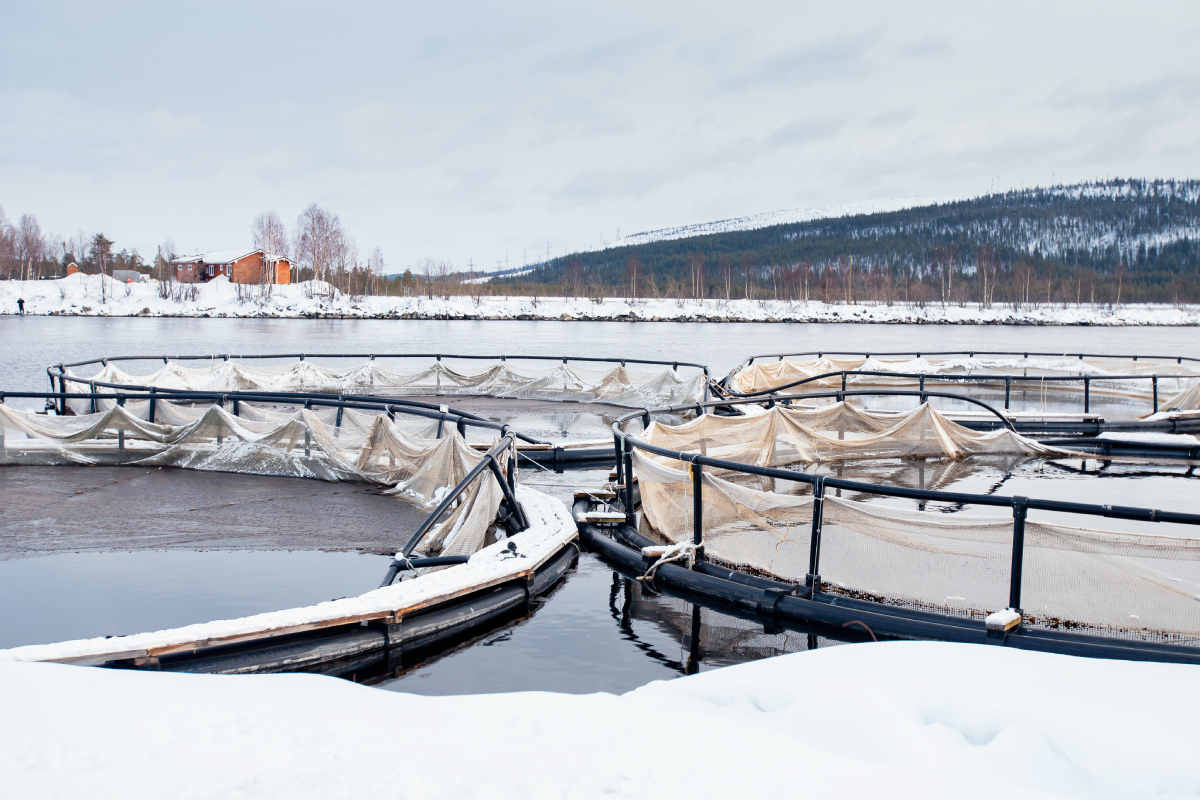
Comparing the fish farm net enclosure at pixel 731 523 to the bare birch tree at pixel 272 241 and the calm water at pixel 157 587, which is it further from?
the bare birch tree at pixel 272 241

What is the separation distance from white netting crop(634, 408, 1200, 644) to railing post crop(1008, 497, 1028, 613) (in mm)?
87

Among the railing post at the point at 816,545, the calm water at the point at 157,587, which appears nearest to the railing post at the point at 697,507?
the railing post at the point at 816,545

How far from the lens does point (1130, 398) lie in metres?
26.5

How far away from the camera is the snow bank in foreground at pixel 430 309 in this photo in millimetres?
106250

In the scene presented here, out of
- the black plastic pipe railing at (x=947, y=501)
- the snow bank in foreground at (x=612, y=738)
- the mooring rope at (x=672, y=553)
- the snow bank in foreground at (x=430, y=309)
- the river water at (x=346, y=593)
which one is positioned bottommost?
→ the river water at (x=346, y=593)

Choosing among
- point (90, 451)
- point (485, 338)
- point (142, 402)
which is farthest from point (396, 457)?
point (485, 338)

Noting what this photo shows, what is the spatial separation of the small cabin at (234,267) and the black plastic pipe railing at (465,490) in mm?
115224

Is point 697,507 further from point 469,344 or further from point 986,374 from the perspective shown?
point 469,344

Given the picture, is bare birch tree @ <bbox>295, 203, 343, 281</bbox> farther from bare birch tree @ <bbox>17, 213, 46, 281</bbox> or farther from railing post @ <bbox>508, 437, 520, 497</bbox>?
Result: railing post @ <bbox>508, 437, 520, 497</bbox>

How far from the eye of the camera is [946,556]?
672 cm

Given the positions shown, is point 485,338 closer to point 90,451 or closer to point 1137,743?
point 90,451

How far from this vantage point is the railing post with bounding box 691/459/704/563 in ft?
27.1

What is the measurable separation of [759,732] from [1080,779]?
4.81 feet

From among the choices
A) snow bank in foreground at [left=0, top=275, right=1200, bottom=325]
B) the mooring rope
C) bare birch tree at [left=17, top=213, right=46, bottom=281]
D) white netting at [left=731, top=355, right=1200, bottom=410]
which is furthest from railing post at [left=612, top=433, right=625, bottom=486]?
bare birch tree at [left=17, top=213, right=46, bottom=281]
